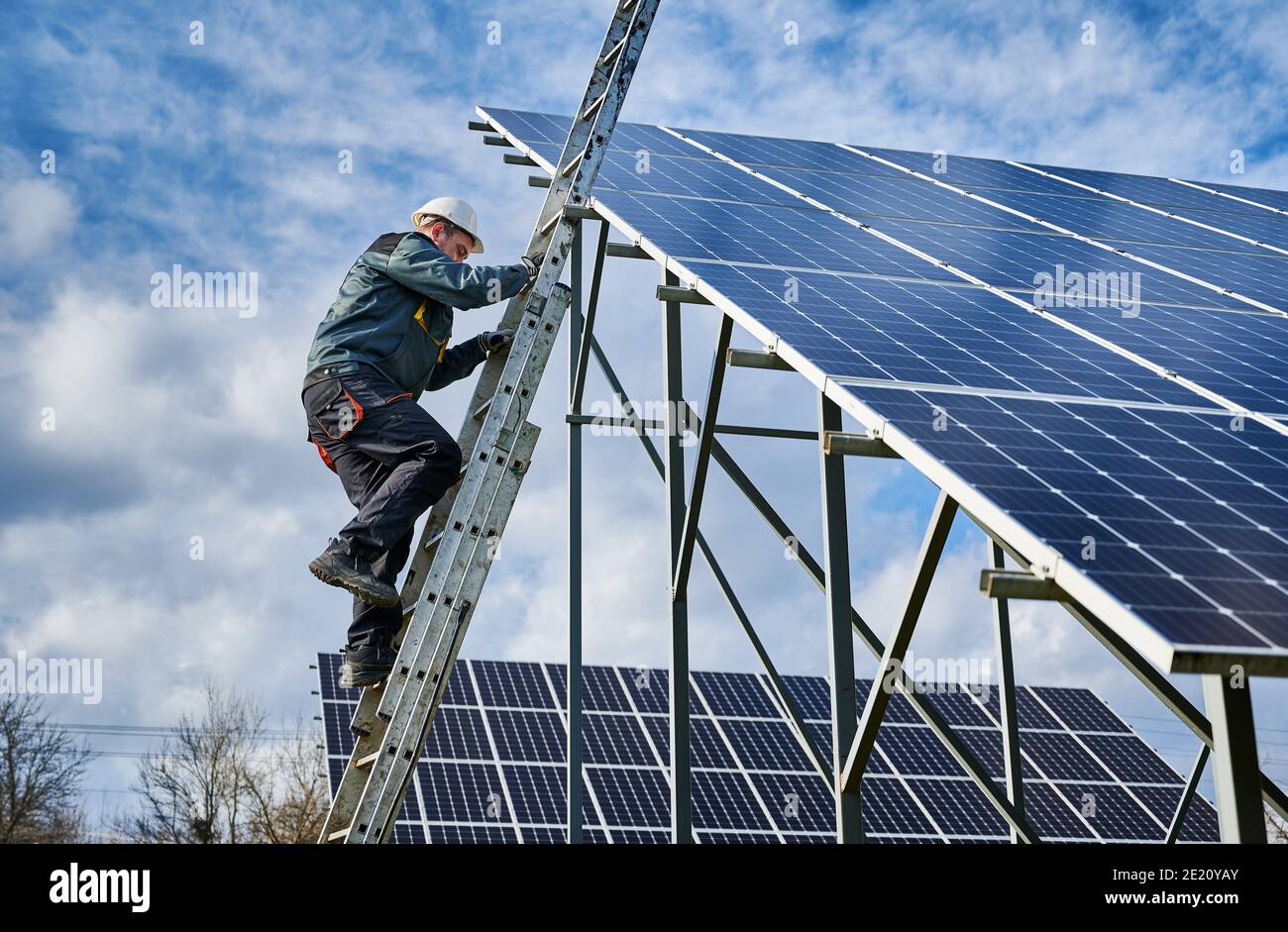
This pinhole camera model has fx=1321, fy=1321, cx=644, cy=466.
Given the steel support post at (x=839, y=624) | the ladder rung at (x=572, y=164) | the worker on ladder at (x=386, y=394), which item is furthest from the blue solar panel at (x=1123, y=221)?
the worker on ladder at (x=386, y=394)

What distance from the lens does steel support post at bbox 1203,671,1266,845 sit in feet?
15.6

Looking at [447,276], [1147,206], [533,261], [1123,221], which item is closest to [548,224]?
[533,261]

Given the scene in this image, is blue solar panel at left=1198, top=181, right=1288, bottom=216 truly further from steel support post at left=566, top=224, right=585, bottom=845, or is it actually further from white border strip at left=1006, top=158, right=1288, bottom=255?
steel support post at left=566, top=224, right=585, bottom=845

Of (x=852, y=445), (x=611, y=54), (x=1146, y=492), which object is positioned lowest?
(x=1146, y=492)

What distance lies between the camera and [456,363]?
8016 millimetres

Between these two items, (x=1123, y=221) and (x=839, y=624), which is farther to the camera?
(x=1123, y=221)

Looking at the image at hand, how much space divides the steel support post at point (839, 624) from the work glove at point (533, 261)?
74.2 inches

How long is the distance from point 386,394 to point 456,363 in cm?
83

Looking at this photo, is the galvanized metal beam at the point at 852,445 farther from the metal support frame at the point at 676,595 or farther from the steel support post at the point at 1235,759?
the metal support frame at the point at 676,595

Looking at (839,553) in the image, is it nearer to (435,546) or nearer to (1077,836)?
(435,546)

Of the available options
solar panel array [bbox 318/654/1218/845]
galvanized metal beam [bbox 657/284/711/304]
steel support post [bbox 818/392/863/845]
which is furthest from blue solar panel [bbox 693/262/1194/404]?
solar panel array [bbox 318/654/1218/845]

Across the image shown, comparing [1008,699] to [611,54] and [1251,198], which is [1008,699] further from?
[1251,198]

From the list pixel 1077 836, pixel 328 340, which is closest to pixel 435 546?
pixel 328 340

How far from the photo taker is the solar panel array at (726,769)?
1973 centimetres
